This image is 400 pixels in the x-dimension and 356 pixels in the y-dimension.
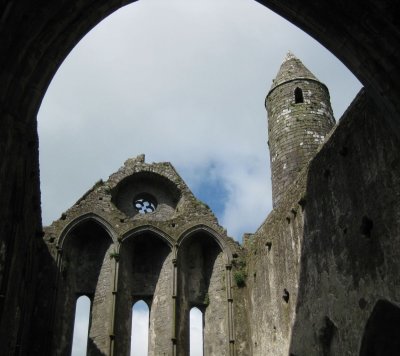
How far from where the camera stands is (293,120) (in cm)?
1642

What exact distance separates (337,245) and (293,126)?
270 inches

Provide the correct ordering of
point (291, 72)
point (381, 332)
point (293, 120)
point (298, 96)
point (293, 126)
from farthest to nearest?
point (291, 72)
point (298, 96)
point (293, 120)
point (293, 126)
point (381, 332)

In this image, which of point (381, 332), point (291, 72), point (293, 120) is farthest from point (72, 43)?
point (291, 72)

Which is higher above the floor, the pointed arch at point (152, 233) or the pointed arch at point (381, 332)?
the pointed arch at point (152, 233)

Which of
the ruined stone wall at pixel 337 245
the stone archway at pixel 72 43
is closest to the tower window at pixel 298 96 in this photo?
the ruined stone wall at pixel 337 245

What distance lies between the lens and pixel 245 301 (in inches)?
595

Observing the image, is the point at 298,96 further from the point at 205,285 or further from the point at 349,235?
the point at 349,235

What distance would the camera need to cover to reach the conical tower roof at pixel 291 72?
691 inches

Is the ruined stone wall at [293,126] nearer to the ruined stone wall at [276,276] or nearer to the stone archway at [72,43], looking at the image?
the ruined stone wall at [276,276]

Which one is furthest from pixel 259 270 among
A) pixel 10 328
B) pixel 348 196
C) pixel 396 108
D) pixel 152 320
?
pixel 396 108

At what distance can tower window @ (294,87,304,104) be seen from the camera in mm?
17041

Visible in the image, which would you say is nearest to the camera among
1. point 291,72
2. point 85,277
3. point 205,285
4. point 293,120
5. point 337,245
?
point 337,245

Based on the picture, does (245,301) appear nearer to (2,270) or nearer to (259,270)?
(259,270)

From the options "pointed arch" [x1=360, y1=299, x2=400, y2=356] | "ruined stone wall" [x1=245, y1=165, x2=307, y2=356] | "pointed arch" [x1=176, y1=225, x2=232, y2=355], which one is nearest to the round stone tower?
"ruined stone wall" [x1=245, y1=165, x2=307, y2=356]
